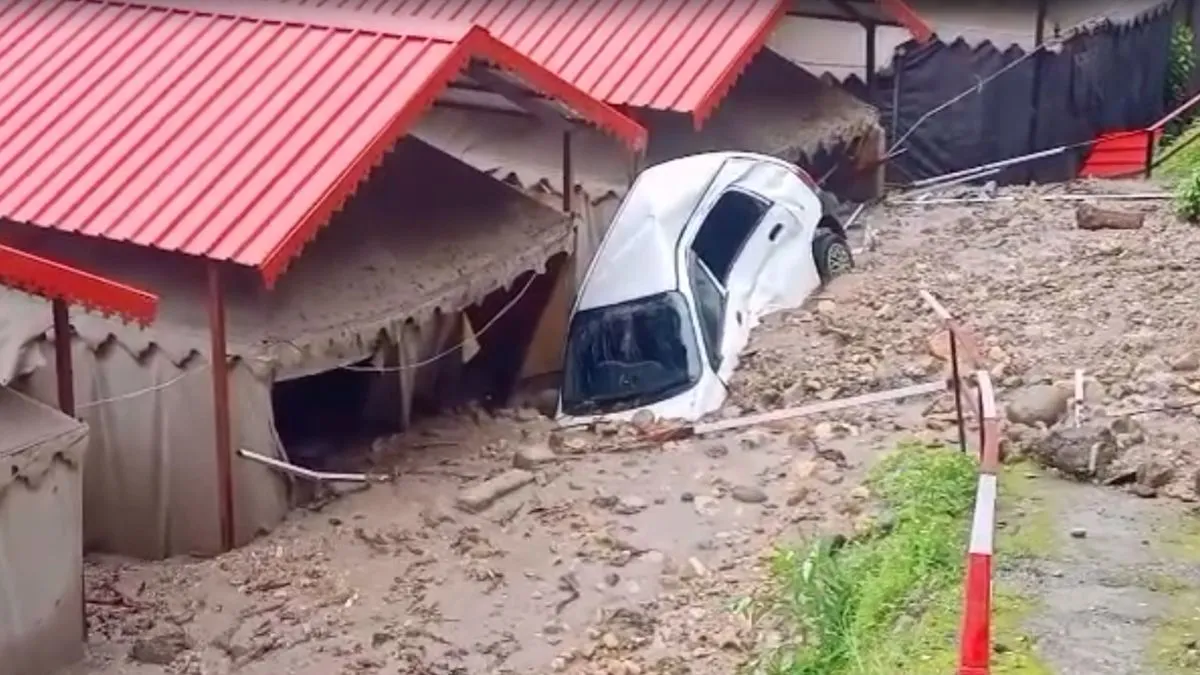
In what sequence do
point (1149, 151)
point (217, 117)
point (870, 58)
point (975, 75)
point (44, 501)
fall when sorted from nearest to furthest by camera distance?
point (44, 501), point (217, 117), point (1149, 151), point (870, 58), point (975, 75)

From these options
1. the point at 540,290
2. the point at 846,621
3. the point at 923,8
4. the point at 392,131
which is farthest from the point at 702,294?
the point at 923,8

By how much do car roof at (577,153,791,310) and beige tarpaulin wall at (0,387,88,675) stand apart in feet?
15.8

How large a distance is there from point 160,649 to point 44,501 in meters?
1.01

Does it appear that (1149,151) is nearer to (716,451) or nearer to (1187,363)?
(1187,363)

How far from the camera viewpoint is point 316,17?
12.6 m

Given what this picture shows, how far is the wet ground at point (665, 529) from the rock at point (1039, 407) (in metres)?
0.23

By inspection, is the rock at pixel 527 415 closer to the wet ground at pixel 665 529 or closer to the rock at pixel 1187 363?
the wet ground at pixel 665 529

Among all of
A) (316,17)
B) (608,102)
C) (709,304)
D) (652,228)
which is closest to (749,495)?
(709,304)

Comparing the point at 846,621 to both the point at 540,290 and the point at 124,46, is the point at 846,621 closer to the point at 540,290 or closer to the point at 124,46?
the point at 540,290

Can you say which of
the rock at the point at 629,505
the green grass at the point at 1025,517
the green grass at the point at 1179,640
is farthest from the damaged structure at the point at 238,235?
the green grass at the point at 1179,640

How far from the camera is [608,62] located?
1571 centimetres

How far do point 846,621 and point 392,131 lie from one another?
15.8 feet

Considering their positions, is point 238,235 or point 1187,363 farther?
point 1187,363

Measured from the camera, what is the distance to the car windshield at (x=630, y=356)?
1284 cm
